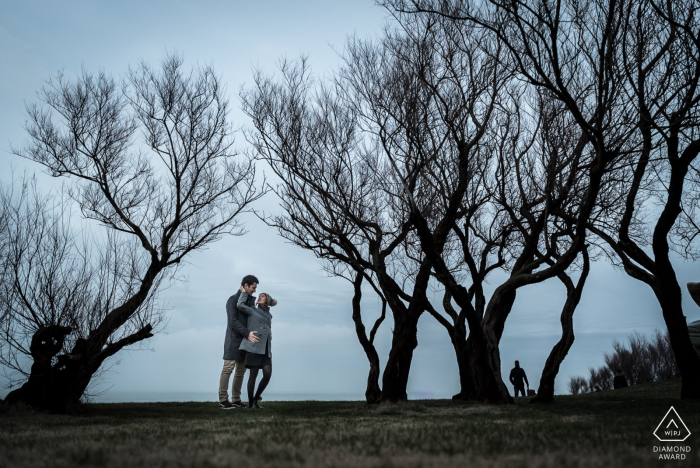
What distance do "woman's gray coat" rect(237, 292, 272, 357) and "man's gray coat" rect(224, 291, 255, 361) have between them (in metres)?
0.17

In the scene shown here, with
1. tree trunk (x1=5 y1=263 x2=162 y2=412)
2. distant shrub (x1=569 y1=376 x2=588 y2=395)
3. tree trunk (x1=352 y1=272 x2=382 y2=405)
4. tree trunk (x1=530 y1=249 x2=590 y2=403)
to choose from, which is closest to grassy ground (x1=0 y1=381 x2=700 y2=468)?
tree trunk (x1=5 y1=263 x2=162 y2=412)

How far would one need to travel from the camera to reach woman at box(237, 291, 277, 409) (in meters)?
11.7

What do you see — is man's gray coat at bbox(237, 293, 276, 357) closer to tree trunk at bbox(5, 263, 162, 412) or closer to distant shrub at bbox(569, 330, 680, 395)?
tree trunk at bbox(5, 263, 162, 412)

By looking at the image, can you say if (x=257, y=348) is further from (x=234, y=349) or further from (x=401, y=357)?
(x=401, y=357)

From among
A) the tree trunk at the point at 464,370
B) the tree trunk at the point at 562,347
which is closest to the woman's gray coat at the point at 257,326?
the tree trunk at the point at 464,370

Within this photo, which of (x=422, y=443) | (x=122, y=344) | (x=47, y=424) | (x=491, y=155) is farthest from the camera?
(x=491, y=155)

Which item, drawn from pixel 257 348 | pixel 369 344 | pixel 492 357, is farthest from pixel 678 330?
pixel 257 348

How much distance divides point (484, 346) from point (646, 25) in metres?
7.41

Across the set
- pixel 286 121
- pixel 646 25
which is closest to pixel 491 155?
pixel 646 25

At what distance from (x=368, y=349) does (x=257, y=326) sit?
5505mm

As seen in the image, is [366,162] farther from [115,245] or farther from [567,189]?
[115,245]

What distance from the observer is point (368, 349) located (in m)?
16.5

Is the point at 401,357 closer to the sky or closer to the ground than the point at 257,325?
closer to the ground

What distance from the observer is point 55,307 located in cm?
1079
